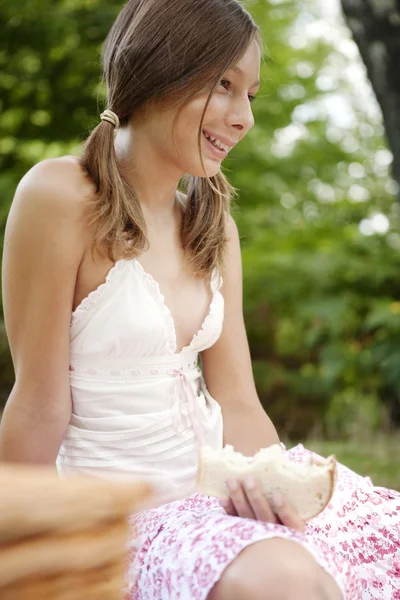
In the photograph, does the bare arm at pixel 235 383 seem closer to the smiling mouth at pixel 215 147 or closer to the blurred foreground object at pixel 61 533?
the smiling mouth at pixel 215 147

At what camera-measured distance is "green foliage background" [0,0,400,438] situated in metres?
5.40

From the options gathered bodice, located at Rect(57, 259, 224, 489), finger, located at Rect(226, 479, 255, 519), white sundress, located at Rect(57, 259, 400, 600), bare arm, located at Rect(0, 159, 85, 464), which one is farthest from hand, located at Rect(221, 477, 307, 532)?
bare arm, located at Rect(0, 159, 85, 464)

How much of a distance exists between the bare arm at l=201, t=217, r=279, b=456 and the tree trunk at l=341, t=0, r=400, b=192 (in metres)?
1.80

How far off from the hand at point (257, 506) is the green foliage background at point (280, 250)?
3355 mm

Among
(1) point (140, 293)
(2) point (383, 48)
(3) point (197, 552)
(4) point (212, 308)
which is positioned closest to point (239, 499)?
(3) point (197, 552)

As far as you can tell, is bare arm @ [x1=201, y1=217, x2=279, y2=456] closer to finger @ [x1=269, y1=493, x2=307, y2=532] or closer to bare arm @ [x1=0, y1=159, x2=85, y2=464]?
bare arm @ [x1=0, y1=159, x2=85, y2=464]

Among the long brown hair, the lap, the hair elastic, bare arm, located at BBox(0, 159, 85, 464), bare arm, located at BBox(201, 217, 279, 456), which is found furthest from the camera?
bare arm, located at BBox(201, 217, 279, 456)

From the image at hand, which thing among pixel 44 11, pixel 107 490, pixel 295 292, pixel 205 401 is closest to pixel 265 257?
pixel 295 292

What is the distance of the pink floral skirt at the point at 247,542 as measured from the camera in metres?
1.46

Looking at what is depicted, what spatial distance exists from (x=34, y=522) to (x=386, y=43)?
345cm

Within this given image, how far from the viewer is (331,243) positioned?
19.2ft

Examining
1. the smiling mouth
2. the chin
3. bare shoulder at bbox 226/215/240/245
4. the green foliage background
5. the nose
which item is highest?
the nose

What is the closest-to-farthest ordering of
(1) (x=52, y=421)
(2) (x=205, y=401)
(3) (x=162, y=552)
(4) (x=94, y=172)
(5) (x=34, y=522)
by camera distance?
(5) (x=34, y=522)
(3) (x=162, y=552)
(1) (x=52, y=421)
(4) (x=94, y=172)
(2) (x=205, y=401)

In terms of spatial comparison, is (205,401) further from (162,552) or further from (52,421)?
(162,552)
